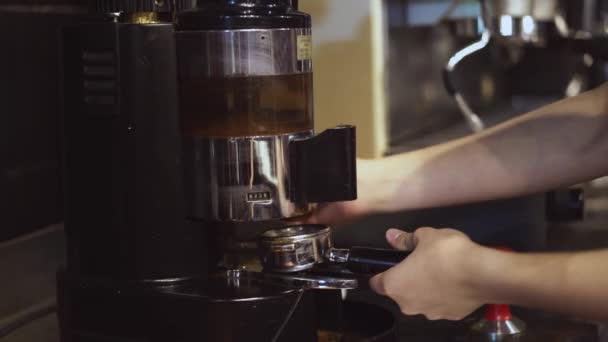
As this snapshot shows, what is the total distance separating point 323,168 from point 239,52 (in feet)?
0.34

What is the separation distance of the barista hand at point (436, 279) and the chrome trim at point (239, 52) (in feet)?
0.52

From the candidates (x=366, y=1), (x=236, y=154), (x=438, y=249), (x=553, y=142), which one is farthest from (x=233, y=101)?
(x=366, y=1)

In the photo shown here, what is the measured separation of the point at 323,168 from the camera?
2.11 ft

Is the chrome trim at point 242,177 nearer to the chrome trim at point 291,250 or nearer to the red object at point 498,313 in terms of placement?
the chrome trim at point 291,250

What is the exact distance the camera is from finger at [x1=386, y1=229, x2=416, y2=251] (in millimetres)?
661

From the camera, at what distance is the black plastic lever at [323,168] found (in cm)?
64

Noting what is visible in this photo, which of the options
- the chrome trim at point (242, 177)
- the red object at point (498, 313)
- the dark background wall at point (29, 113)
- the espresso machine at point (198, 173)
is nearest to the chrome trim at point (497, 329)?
the red object at point (498, 313)

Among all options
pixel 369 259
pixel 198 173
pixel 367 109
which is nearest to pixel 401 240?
pixel 369 259

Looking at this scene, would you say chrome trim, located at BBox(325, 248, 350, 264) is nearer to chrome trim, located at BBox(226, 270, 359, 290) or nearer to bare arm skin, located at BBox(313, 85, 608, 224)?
chrome trim, located at BBox(226, 270, 359, 290)

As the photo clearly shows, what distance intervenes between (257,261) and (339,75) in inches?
22.3

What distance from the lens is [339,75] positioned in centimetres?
119

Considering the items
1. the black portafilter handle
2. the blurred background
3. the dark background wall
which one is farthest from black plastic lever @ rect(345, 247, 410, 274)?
the dark background wall

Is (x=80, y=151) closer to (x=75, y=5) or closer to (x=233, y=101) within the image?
(x=233, y=101)

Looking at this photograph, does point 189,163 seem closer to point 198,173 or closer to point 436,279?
point 198,173
